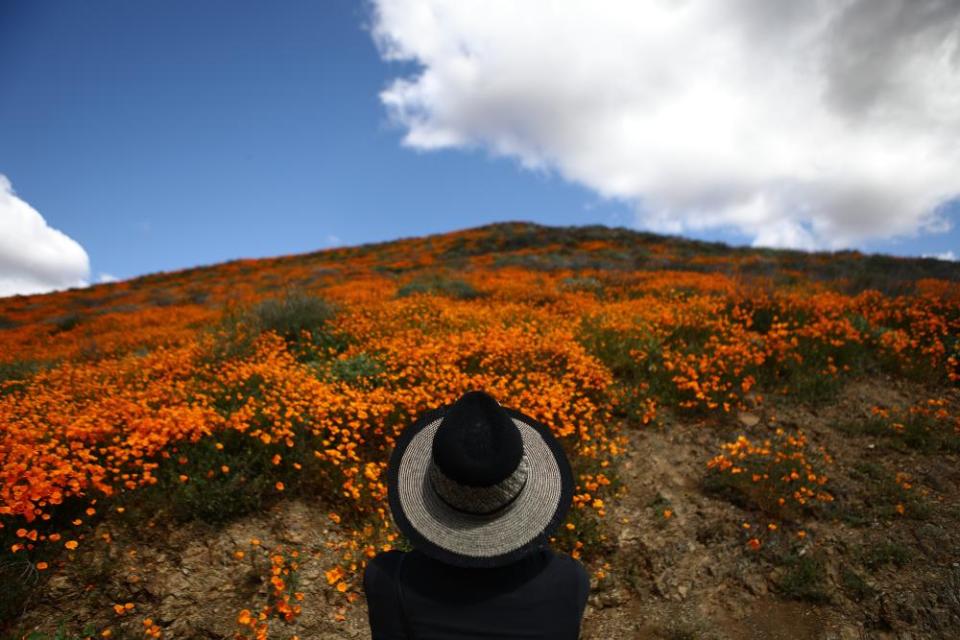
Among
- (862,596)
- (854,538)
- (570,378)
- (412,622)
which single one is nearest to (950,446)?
(854,538)

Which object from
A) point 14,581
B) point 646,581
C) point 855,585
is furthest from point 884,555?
point 14,581

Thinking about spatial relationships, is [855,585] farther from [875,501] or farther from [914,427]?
Result: [914,427]

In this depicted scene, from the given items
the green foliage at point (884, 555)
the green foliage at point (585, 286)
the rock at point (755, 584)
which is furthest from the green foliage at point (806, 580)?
the green foliage at point (585, 286)

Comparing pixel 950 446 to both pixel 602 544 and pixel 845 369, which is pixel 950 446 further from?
pixel 602 544

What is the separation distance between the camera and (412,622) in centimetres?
167

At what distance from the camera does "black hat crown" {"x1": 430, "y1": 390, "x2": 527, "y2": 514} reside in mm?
Result: 1562

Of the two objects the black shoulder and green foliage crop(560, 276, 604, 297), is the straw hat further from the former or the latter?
green foliage crop(560, 276, 604, 297)

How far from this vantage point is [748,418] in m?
7.07

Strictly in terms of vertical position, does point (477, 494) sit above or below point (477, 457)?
below

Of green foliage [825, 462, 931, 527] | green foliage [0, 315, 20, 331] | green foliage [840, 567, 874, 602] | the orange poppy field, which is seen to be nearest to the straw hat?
the orange poppy field

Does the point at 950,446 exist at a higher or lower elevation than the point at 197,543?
higher

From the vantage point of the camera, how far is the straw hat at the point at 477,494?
1.58m

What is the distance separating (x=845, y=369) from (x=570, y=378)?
482 cm

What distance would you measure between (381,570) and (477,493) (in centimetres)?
54
